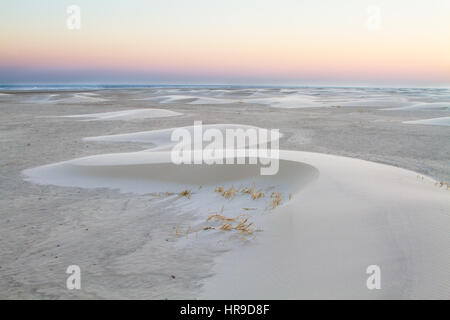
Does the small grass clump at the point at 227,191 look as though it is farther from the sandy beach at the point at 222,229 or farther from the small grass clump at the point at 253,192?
the small grass clump at the point at 253,192

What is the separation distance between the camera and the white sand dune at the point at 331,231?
Result: 296cm

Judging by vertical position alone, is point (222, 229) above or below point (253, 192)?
below

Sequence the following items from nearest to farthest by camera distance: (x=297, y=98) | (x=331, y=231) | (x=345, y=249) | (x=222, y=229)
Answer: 1. (x=345, y=249)
2. (x=331, y=231)
3. (x=222, y=229)
4. (x=297, y=98)

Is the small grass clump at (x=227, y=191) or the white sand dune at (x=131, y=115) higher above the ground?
the white sand dune at (x=131, y=115)

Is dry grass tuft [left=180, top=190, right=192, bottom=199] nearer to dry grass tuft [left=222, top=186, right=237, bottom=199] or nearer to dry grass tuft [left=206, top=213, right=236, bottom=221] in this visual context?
dry grass tuft [left=222, top=186, right=237, bottom=199]

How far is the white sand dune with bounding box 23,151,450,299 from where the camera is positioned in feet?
9.72

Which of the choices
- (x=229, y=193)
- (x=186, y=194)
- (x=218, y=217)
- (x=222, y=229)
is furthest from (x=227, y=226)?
(x=186, y=194)

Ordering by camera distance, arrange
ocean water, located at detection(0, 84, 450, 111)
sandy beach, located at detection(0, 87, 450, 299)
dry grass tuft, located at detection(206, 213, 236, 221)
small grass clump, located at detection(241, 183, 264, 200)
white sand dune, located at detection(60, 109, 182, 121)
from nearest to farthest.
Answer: sandy beach, located at detection(0, 87, 450, 299), dry grass tuft, located at detection(206, 213, 236, 221), small grass clump, located at detection(241, 183, 264, 200), white sand dune, located at detection(60, 109, 182, 121), ocean water, located at detection(0, 84, 450, 111)

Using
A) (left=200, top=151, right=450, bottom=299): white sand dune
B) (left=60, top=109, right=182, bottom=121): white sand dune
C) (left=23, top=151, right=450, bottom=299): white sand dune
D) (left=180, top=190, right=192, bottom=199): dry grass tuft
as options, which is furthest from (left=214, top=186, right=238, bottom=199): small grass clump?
(left=60, top=109, right=182, bottom=121): white sand dune

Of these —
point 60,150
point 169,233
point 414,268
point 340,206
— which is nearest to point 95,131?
point 60,150

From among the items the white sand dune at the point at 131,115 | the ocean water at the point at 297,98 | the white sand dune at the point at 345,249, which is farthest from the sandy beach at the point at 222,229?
the ocean water at the point at 297,98

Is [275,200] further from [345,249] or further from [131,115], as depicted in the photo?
[131,115]

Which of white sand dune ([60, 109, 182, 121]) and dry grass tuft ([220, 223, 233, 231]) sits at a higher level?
white sand dune ([60, 109, 182, 121])

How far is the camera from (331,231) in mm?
3852
